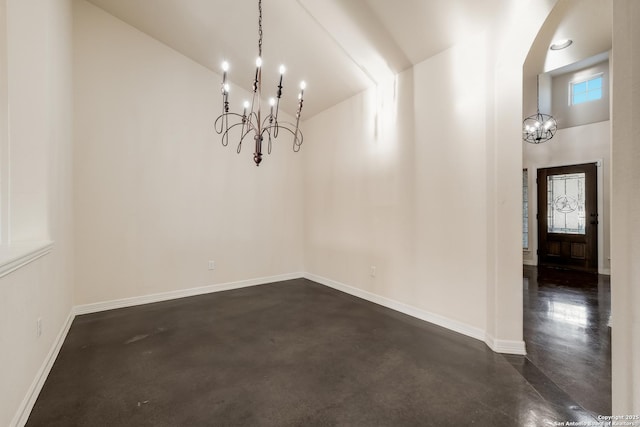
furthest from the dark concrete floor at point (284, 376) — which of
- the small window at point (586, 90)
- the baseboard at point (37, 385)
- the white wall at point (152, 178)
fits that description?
the small window at point (586, 90)

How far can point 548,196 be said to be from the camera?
6355mm

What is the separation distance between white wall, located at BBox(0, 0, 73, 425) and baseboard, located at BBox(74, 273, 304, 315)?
622 millimetres

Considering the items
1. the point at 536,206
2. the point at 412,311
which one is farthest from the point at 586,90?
the point at 412,311

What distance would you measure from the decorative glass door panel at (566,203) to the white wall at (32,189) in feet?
28.4

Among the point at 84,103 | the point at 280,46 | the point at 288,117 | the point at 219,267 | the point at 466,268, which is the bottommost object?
the point at 219,267

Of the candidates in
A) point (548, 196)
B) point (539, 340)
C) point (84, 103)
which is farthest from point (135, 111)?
point (548, 196)

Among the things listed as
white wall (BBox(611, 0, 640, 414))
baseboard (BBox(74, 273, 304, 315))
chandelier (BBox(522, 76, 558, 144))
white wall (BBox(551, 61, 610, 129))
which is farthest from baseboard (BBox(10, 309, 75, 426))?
white wall (BBox(551, 61, 610, 129))

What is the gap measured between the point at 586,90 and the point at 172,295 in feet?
30.2

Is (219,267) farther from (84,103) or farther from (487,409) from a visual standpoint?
(487,409)

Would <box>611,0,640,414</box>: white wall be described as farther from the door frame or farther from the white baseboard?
the door frame

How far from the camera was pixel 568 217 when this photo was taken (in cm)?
608

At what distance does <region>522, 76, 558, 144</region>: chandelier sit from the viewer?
567cm

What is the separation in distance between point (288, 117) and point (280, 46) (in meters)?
1.70

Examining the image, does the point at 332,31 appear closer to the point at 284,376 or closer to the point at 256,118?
the point at 256,118
